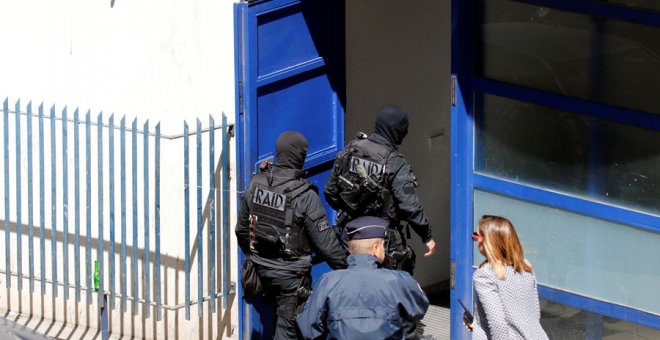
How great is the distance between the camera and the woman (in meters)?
5.63

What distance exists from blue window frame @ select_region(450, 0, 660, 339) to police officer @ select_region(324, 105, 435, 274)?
0.29 m

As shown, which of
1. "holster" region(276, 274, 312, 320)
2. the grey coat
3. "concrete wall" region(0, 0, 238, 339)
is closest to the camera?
the grey coat

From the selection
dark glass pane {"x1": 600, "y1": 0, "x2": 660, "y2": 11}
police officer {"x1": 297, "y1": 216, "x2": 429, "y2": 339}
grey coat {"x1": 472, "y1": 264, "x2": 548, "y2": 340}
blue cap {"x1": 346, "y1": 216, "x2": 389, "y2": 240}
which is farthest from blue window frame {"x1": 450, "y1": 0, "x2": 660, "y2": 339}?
police officer {"x1": 297, "y1": 216, "x2": 429, "y2": 339}

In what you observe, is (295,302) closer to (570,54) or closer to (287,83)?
(287,83)

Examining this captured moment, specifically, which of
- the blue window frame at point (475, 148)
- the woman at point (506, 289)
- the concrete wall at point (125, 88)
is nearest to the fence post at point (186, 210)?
the concrete wall at point (125, 88)

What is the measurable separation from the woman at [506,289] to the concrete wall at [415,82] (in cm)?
302

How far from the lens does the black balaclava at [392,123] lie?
23.7ft

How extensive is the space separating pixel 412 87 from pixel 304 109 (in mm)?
1471

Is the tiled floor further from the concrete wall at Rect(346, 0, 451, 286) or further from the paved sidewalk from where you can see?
the paved sidewalk

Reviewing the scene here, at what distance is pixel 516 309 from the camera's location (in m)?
5.63

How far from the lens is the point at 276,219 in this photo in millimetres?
6922

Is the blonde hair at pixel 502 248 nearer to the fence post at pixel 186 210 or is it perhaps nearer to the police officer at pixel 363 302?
the police officer at pixel 363 302

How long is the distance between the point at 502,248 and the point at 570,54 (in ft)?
5.21

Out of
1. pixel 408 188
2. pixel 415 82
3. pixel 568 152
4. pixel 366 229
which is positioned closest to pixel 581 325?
pixel 568 152
